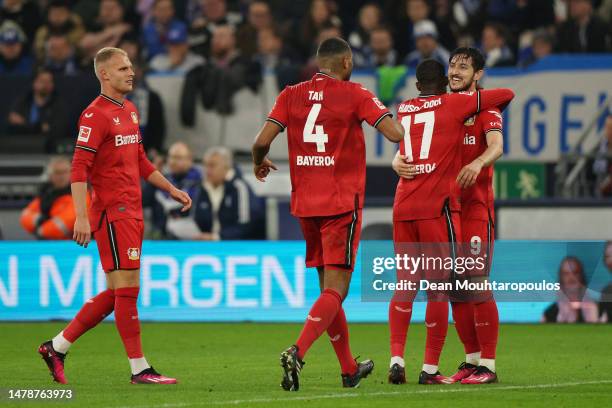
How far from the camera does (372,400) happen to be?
8336 mm

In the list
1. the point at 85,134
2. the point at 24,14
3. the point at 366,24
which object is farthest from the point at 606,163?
the point at 24,14

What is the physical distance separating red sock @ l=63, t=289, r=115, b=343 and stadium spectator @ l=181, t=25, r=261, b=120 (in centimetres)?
820

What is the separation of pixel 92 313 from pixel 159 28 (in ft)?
34.2

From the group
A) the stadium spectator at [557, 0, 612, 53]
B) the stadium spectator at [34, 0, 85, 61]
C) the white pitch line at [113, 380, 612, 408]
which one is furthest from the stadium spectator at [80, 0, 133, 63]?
the white pitch line at [113, 380, 612, 408]

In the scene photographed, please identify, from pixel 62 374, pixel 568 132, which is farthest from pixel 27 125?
pixel 62 374

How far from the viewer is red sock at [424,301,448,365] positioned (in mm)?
9203

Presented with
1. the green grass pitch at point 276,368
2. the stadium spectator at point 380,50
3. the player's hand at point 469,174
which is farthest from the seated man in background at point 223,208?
the player's hand at point 469,174

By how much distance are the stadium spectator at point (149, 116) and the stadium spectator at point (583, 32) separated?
4970 mm

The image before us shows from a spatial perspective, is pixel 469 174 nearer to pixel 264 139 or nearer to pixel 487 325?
pixel 487 325

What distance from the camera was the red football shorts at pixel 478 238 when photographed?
30.5 ft

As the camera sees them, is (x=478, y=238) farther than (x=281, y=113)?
Yes

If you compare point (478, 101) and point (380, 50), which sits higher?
point (380, 50)

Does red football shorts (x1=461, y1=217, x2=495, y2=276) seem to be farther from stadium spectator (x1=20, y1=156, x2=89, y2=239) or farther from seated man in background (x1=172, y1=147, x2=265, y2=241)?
stadium spectator (x1=20, y1=156, x2=89, y2=239)

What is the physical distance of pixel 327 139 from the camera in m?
8.88
